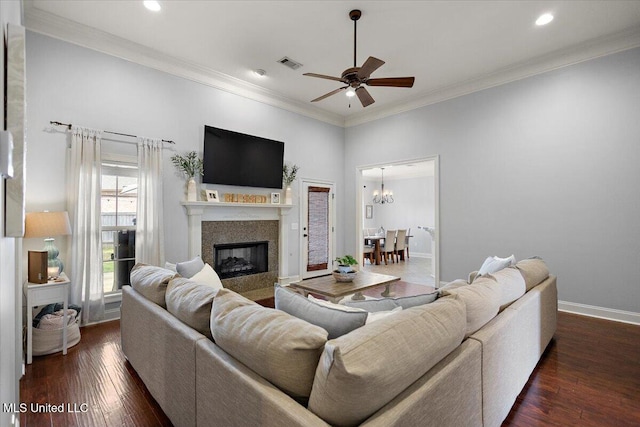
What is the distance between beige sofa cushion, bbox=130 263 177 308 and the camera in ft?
6.75

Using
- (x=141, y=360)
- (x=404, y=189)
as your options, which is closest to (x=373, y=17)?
(x=141, y=360)

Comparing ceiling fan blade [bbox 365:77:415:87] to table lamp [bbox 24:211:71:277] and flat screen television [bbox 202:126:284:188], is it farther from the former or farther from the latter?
table lamp [bbox 24:211:71:277]

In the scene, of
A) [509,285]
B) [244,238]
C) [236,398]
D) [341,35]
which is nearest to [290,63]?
[341,35]

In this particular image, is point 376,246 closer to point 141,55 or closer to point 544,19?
point 544,19

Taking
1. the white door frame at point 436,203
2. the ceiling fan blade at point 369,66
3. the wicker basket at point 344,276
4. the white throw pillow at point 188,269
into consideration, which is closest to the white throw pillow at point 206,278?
the white throw pillow at point 188,269

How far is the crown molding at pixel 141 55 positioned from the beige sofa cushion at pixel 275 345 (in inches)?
157

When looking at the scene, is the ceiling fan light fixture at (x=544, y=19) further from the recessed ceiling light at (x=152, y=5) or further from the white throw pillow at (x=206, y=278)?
the white throw pillow at (x=206, y=278)

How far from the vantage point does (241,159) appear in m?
4.84

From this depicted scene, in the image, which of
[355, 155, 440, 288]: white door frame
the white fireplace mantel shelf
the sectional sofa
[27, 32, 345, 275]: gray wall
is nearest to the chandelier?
[355, 155, 440, 288]: white door frame

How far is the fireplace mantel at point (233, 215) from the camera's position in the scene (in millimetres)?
4340

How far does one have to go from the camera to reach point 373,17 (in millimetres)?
3342

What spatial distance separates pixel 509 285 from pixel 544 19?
3.16 metres

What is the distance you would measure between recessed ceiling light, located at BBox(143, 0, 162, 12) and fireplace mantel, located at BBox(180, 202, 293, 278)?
89.3 inches

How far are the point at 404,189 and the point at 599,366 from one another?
8.60 metres
